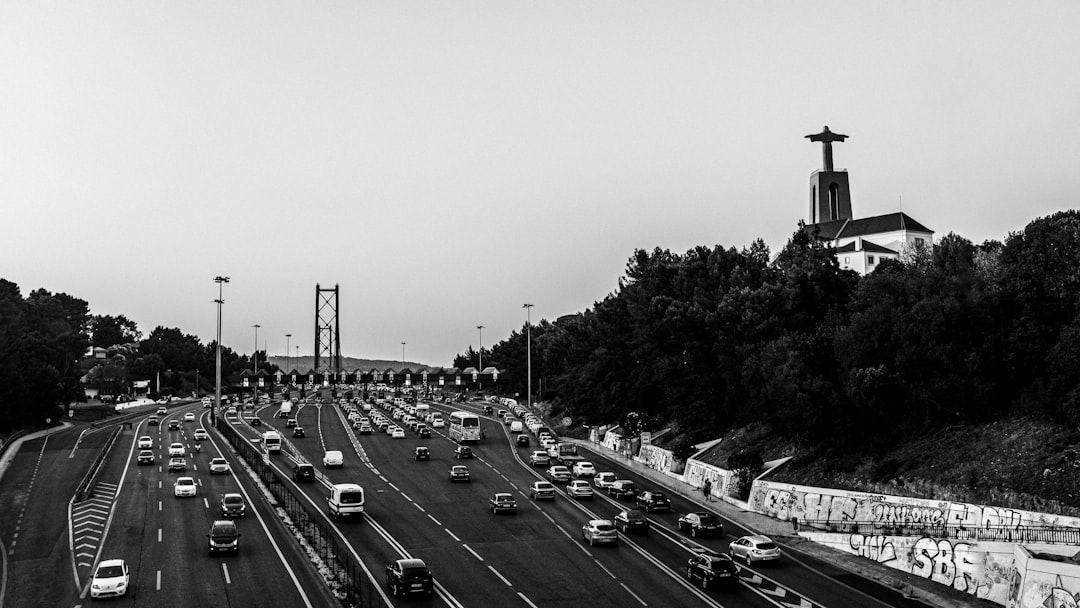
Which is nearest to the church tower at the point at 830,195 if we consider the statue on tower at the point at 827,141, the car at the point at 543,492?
the statue on tower at the point at 827,141

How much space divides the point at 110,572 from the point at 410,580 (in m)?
12.0

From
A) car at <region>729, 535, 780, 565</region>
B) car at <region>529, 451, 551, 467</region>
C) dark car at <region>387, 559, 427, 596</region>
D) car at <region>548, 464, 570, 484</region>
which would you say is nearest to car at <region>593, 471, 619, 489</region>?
car at <region>548, 464, 570, 484</region>

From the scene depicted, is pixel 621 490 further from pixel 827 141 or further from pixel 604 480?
pixel 827 141

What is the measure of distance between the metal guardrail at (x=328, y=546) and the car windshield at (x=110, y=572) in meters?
8.27

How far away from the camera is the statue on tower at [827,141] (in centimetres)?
14738

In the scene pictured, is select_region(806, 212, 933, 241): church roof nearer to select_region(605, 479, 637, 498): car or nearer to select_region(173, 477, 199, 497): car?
select_region(605, 479, 637, 498): car

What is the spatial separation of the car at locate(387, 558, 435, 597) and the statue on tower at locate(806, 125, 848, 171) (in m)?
126

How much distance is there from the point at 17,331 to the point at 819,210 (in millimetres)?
113583

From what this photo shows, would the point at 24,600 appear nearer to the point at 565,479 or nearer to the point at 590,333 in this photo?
the point at 565,479

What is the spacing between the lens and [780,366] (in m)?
64.9

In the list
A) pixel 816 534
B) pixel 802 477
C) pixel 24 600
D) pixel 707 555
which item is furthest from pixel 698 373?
pixel 24 600

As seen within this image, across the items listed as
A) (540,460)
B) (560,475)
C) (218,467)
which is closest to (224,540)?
(218,467)

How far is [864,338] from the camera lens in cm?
5922

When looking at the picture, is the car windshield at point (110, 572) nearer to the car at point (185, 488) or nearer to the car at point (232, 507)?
the car at point (232, 507)
